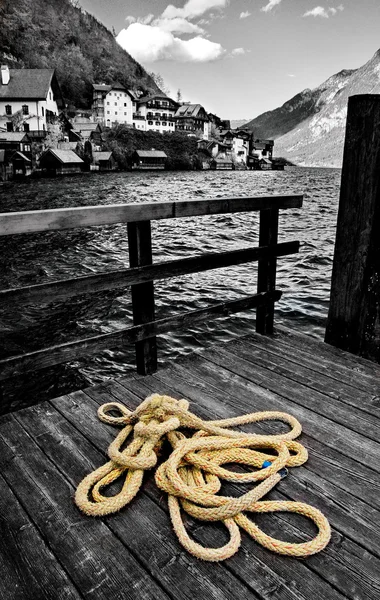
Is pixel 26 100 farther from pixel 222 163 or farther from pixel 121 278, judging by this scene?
pixel 121 278

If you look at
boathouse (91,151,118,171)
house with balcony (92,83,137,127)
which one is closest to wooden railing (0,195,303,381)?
boathouse (91,151,118,171)

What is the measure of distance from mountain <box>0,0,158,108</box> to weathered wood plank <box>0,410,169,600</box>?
436 feet

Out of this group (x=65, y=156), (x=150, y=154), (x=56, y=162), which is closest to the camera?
(x=56, y=162)

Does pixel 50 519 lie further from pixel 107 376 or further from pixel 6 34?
pixel 6 34

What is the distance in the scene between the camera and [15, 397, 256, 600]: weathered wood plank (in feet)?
5.74

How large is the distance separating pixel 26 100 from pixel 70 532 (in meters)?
102

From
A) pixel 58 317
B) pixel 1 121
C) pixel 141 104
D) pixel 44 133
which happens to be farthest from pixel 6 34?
pixel 58 317

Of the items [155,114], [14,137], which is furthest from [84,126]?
[155,114]

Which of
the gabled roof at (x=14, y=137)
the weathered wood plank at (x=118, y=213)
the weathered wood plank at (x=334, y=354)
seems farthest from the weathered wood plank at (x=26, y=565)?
the gabled roof at (x=14, y=137)

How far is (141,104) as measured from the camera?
415 ft

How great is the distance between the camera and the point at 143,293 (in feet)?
11.0

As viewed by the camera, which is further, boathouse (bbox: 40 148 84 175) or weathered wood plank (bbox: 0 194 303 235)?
boathouse (bbox: 40 148 84 175)

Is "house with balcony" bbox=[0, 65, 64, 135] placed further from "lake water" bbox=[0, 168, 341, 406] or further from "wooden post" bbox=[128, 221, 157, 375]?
"wooden post" bbox=[128, 221, 157, 375]

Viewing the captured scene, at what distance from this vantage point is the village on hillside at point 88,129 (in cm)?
7381
